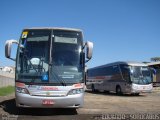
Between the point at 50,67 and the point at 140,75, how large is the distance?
16502mm

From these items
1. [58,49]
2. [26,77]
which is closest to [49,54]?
[58,49]

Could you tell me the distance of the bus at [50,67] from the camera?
456 inches

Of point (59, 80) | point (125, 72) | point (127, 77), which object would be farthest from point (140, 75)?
point (59, 80)

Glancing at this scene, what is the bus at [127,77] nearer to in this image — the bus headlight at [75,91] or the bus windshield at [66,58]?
the bus windshield at [66,58]

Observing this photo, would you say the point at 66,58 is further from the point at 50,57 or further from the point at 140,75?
the point at 140,75

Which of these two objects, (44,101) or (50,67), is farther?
(50,67)

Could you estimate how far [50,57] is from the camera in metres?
12.1

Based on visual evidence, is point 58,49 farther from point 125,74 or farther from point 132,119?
point 125,74

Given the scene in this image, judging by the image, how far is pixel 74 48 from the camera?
A: 12.6m

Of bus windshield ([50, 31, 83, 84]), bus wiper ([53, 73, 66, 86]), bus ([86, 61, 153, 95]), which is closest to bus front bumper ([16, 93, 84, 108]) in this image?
bus wiper ([53, 73, 66, 86])

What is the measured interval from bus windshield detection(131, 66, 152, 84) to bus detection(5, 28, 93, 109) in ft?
48.8

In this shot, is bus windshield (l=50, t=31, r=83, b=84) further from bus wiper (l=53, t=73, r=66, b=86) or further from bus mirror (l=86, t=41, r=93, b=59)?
bus mirror (l=86, t=41, r=93, b=59)

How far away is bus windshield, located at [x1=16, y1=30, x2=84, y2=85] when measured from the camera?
11.8 metres

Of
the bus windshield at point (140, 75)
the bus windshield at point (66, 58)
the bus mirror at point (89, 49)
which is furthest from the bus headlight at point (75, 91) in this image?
the bus windshield at point (140, 75)
